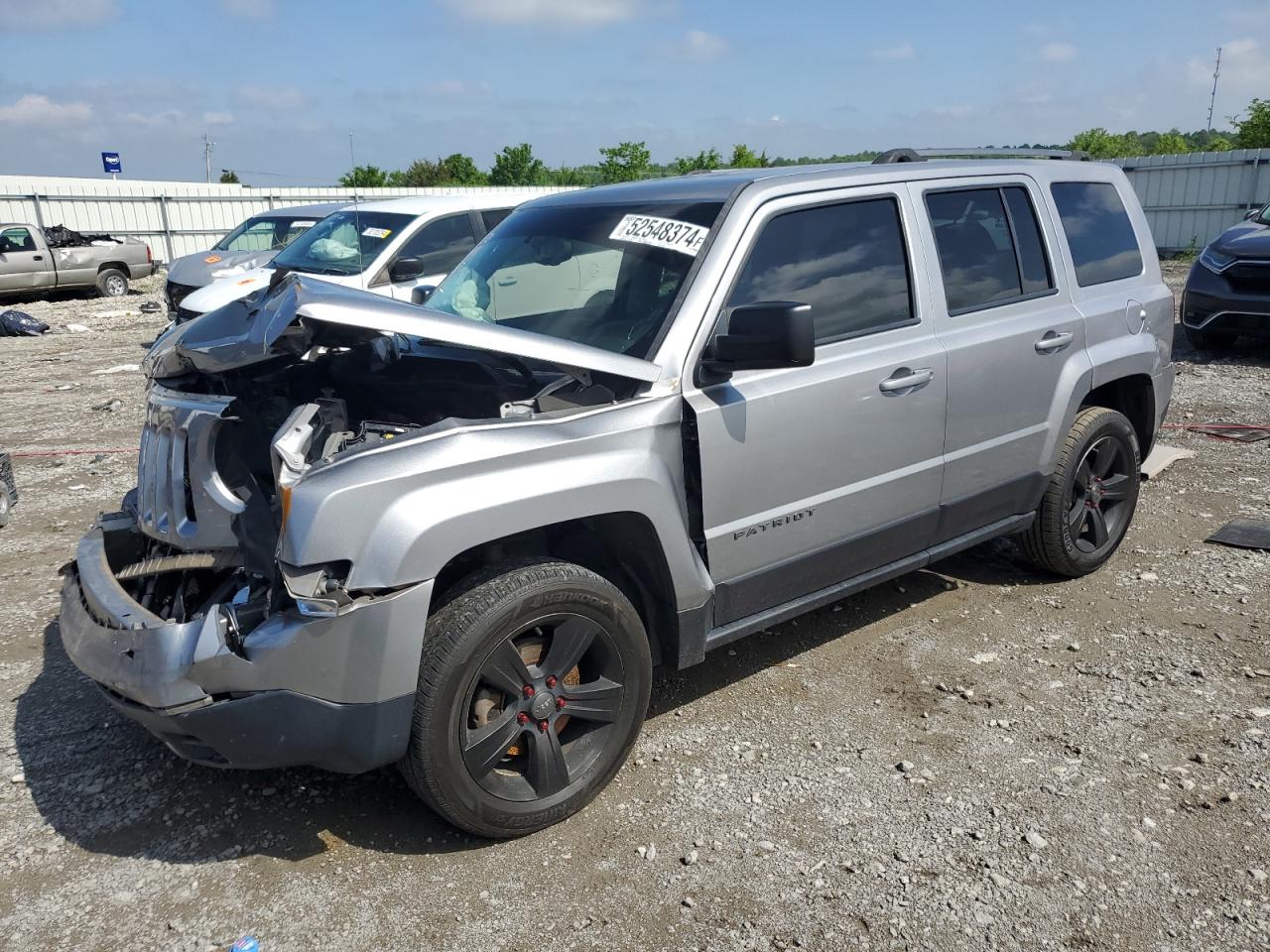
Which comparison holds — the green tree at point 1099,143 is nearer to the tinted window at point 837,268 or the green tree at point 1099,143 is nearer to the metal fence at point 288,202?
the metal fence at point 288,202

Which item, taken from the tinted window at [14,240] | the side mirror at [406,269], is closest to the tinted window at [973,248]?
the side mirror at [406,269]

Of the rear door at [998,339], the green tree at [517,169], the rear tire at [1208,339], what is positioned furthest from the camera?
the green tree at [517,169]

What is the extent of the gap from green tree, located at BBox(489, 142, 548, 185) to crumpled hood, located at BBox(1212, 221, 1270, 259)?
4042cm

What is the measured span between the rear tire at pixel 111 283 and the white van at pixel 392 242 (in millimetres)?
11167

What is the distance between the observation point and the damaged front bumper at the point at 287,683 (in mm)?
2748

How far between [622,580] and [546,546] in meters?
0.29

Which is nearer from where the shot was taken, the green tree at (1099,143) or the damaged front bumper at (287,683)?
the damaged front bumper at (287,683)

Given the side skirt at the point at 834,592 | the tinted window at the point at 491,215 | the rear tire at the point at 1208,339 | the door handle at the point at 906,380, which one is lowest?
the rear tire at the point at 1208,339

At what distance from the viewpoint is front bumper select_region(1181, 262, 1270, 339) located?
10125 mm

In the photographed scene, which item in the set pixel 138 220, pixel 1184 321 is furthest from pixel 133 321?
pixel 1184 321

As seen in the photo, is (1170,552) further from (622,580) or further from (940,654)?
(622,580)

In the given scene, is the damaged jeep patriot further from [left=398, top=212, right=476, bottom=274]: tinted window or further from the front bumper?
the front bumper

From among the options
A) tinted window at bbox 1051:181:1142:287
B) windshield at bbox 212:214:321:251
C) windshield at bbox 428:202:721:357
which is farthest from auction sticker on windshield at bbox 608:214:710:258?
windshield at bbox 212:214:321:251

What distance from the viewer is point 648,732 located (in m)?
3.82
